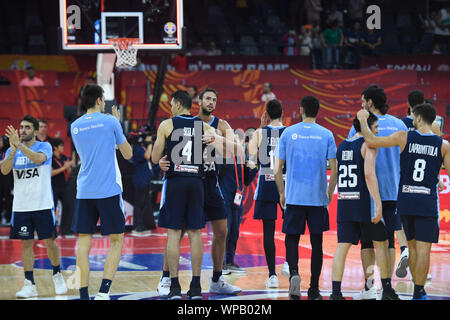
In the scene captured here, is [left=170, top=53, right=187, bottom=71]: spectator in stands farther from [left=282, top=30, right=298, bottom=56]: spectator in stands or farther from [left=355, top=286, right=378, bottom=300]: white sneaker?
[left=355, top=286, right=378, bottom=300]: white sneaker

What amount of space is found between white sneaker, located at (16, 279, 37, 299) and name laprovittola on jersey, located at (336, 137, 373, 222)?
3473 millimetres

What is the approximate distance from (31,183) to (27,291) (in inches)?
48.2

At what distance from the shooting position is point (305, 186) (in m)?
6.89

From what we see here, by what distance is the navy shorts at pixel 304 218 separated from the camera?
689 cm

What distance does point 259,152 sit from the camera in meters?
8.28

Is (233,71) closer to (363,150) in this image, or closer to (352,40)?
(352,40)

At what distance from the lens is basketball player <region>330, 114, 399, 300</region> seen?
6590 mm

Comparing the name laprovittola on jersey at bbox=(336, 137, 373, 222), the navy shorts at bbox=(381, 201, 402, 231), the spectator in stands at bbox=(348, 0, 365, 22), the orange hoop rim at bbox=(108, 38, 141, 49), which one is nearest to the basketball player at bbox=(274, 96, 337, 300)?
the name laprovittola on jersey at bbox=(336, 137, 373, 222)

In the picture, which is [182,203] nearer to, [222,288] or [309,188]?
[222,288]

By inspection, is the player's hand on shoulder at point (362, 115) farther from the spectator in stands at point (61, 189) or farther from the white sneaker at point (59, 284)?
the spectator in stands at point (61, 189)

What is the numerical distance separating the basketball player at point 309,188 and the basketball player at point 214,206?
76 centimetres

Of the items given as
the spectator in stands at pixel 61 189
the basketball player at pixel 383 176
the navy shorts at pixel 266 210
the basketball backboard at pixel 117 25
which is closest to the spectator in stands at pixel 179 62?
the basketball backboard at pixel 117 25
